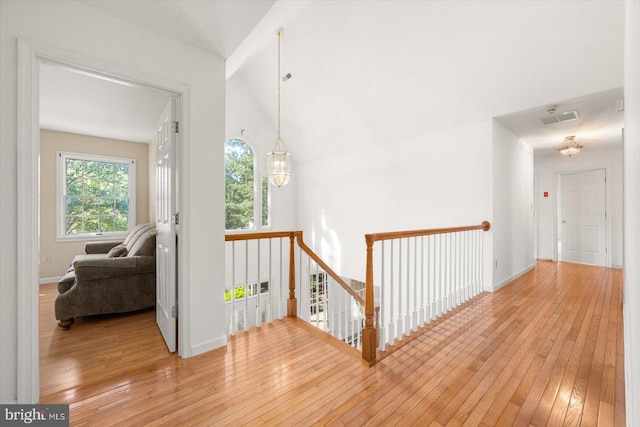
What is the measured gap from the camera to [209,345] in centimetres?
222

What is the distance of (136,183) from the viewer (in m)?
5.36

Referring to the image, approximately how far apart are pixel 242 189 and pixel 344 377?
16.6ft

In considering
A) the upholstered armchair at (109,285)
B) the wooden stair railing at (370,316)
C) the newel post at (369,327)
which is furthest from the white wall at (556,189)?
the upholstered armchair at (109,285)

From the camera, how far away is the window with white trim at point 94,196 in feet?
15.6

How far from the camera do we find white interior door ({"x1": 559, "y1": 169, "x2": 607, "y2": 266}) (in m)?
5.54

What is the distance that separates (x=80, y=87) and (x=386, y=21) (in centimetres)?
366

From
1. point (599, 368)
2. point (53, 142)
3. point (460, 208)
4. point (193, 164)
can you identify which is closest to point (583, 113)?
point (460, 208)

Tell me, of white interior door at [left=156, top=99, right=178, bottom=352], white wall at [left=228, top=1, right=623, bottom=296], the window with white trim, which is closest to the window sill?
the window with white trim

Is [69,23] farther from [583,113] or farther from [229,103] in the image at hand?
[583,113]

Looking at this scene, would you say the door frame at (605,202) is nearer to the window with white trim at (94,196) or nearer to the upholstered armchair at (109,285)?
the upholstered armchair at (109,285)

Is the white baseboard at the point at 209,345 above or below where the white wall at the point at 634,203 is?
below

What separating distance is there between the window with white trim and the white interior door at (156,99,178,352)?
338cm

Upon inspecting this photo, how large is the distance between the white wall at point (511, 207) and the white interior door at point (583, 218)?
147cm
